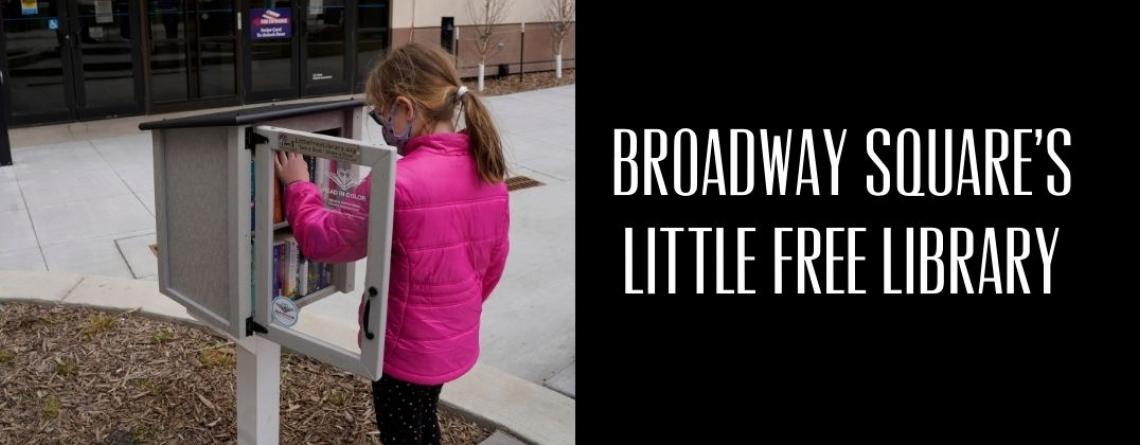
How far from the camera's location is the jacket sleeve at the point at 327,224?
266 centimetres

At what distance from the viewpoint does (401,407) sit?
2918mm

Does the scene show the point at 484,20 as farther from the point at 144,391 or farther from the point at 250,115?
the point at 250,115

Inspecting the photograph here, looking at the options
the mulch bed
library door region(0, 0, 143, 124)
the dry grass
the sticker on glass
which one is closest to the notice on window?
library door region(0, 0, 143, 124)

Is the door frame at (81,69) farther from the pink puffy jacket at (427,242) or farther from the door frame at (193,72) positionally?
the pink puffy jacket at (427,242)

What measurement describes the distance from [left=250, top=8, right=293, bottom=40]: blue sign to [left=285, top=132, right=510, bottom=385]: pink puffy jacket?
10403 millimetres

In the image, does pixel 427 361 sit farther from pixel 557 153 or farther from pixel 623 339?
pixel 557 153

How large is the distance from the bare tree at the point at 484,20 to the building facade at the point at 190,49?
Answer: 12 centimetres

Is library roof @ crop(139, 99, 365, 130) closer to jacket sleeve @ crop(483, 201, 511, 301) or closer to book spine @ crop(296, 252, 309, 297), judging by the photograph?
book spine @ crop(296, 252, 309, 297)

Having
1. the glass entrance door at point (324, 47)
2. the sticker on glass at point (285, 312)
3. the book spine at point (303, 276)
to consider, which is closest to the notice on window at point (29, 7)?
the glass entrance door at point (324, 47)

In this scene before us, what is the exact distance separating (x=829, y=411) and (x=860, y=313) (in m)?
0.35

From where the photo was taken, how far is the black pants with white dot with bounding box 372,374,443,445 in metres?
2.89

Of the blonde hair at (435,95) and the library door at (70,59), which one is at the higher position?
the library door at (70,59)

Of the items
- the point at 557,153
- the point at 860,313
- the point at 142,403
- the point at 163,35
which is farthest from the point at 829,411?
the point at 163,35

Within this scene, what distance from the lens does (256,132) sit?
2.75 metres
